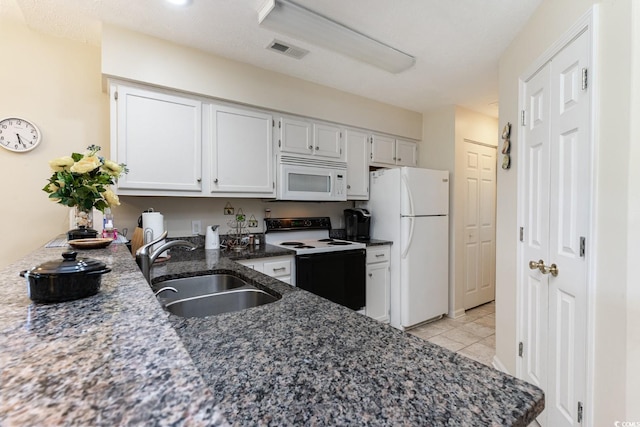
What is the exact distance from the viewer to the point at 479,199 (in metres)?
3.69

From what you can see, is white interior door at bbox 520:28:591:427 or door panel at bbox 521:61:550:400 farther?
door panel at bbox 521:61:550:400

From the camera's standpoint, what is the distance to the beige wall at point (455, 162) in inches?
135

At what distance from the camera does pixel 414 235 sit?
10.2ft

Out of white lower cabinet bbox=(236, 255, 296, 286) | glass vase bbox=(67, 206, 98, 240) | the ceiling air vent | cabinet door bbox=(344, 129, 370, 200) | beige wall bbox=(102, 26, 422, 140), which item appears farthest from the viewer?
cabinet door bbox=(344, 129, 370, 200)

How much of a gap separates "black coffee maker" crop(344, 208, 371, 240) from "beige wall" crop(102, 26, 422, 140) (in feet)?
3.10

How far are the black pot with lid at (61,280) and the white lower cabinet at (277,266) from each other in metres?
1.61

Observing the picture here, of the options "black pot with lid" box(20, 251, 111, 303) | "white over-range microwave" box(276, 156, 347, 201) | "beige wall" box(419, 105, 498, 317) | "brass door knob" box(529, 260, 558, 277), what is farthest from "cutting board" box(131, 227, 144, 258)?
"beige wall" box(419, 105, 498, 317)

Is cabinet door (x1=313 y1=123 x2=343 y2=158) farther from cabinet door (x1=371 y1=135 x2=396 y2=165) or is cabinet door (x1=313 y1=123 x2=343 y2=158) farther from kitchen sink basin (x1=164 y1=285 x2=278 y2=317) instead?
kitchen sink basin (x1=164 y1=285 x2=278 y2=317)

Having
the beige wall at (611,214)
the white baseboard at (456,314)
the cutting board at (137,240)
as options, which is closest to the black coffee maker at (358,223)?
the white baseboard at (456,314)

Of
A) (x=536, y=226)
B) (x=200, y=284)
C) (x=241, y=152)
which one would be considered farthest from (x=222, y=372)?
(x=241, y=152)

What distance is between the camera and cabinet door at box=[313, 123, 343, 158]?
9.62 ft

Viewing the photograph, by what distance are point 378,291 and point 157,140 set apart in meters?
2.42

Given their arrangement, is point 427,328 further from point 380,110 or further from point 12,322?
point 12,322

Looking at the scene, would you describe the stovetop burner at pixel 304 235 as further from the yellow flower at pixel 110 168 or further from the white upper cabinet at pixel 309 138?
the yellow flower at pixel 110 168
